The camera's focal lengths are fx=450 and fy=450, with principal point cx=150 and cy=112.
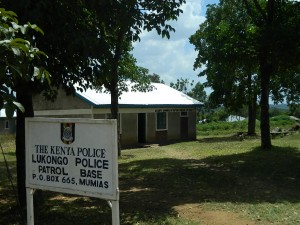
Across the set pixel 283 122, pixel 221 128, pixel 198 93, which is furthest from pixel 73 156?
pixel 198 93

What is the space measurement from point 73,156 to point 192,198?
4.76m

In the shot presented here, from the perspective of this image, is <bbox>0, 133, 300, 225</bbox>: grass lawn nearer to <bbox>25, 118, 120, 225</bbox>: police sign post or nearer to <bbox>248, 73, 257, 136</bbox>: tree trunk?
<bbox>25, 118, 120, 225</bbox>: police sign post

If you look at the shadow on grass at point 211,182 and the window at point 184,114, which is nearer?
the shadow on grass at point 211,182

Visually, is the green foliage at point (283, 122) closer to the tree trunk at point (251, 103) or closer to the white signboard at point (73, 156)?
the tree trunk at point (251, 103)

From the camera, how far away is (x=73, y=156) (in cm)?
477

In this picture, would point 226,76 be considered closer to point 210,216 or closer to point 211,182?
point 211,182

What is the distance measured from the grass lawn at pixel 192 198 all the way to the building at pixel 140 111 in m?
11.0

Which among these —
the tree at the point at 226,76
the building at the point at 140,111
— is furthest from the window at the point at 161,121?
the tree at the point at 226,76

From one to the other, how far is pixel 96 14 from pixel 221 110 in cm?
4679

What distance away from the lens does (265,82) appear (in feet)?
57.4

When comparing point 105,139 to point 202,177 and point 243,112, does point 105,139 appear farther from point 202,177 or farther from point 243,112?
point 243,112

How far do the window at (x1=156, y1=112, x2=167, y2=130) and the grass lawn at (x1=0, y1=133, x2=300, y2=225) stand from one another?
48.7 feet

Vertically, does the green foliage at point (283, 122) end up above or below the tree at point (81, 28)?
below

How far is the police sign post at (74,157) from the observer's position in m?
4.52
